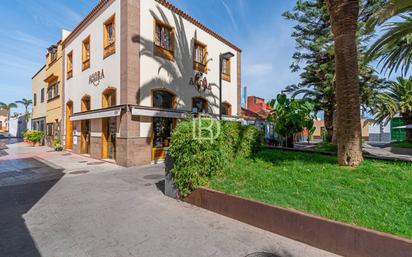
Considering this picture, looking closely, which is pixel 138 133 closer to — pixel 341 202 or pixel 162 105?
pixel 162 105

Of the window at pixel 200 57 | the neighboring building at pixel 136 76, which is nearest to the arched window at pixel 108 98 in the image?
the neighboring building at pixel 136 76

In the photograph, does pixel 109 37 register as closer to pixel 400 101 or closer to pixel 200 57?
pixel 200 57

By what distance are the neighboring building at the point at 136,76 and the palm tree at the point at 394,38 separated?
9063mm

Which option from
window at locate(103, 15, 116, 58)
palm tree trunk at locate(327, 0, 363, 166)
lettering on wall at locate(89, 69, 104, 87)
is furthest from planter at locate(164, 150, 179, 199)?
lettering on wall at locate(89, 69, 104, 87)

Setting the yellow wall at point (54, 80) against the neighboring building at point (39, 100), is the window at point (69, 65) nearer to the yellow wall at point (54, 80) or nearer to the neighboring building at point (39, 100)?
the yellow wall at point (54, 80)

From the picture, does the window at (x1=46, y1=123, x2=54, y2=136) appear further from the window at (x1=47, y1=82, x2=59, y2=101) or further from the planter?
the planter

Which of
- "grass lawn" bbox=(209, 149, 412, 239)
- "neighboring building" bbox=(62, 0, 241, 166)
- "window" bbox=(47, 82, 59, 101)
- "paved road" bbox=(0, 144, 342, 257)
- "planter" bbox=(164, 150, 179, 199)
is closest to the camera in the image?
"grass lawn" bbox=(209, 149, 412, 239)

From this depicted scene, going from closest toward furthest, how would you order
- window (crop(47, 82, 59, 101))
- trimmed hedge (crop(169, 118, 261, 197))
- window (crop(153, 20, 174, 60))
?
trimmed hedge (crop(169, 118, 261, 197)) < window (crop(153, 20, 174, 60)) < window (crop(47, 82, 59, 101))

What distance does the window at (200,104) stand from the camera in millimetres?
15094

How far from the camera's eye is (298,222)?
12.1ft

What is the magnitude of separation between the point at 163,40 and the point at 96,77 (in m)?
4.87

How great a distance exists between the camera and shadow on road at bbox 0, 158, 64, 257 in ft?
11.5

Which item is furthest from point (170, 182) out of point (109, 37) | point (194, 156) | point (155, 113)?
point (109, 37)

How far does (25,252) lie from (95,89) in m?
12.0
